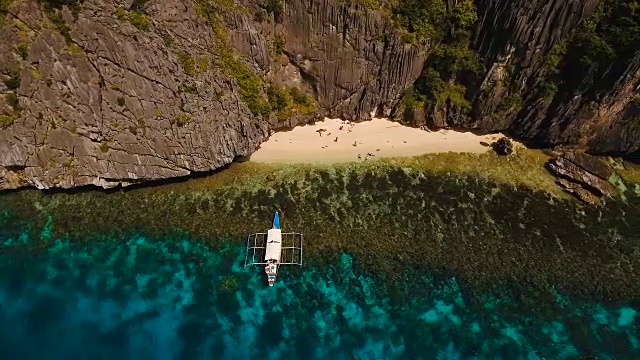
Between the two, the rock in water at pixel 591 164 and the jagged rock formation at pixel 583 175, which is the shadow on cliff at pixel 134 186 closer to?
the jagged rock formation at pixel 583 175

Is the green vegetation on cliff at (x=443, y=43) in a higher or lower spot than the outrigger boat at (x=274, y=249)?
higher

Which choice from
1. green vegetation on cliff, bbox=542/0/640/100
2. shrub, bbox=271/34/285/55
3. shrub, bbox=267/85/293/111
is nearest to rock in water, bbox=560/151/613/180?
green vegetation on cliff, bbox=542/0/640/100

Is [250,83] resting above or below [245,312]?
above

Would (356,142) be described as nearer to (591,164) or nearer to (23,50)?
(591,164)

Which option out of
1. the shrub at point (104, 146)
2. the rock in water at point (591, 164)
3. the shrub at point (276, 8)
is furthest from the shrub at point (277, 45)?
the rock in water at point (591, 164)

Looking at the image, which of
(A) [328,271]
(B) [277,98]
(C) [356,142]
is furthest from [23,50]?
(C) [356,142]

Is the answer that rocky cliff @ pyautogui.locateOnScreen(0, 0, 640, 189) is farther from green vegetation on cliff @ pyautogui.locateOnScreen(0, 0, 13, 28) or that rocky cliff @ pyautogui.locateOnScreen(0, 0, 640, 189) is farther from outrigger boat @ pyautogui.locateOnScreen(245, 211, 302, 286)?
outrigger boat @ pyautogui.locateOnScreen(245, 211, 302, 286)
